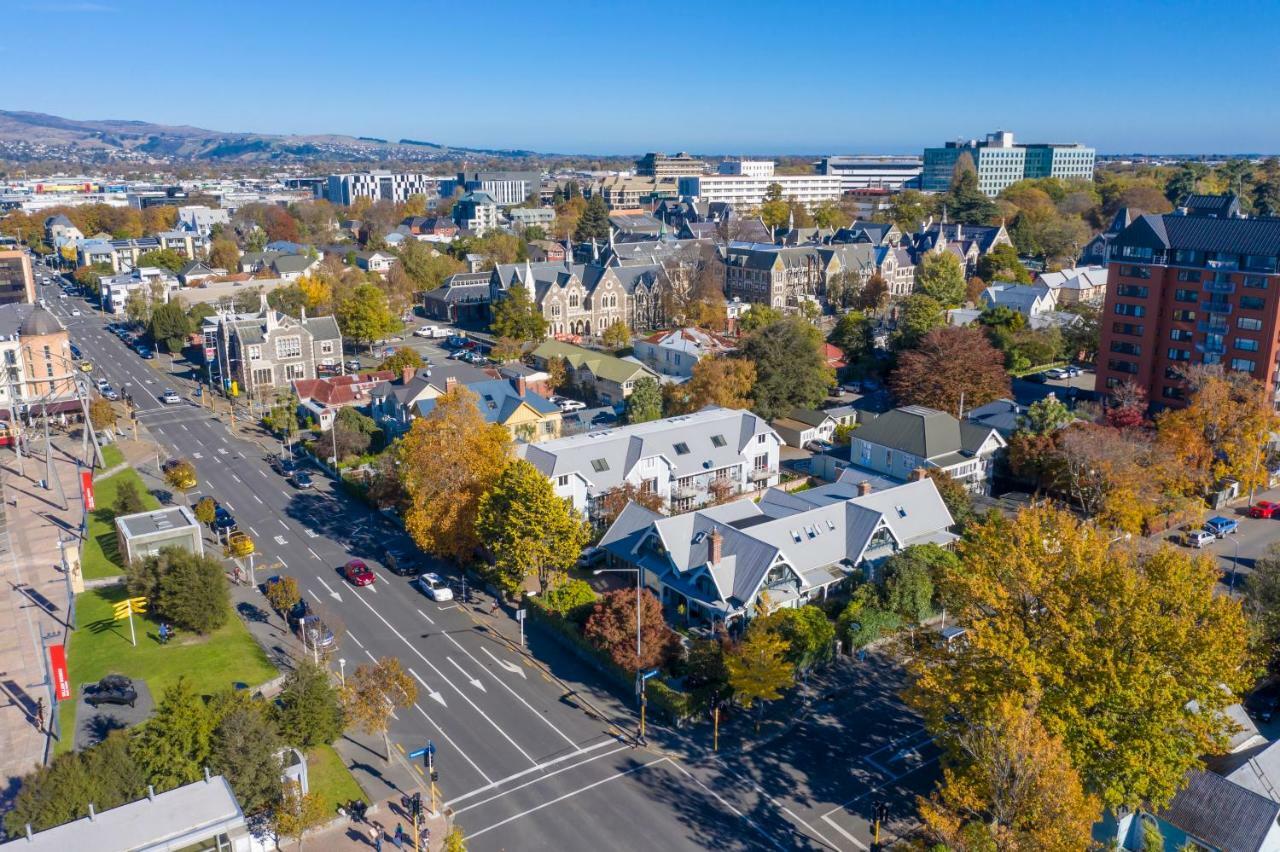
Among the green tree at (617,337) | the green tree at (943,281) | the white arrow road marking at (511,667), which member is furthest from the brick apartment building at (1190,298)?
the white arrow road marking at (511,667)

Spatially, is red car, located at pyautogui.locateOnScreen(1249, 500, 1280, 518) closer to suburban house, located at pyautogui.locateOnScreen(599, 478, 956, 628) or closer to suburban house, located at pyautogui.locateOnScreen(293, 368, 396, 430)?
suburban house, located at pyautogui.locateOnScreen(599, 478, 956, 628)

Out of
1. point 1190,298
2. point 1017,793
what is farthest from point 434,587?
point 1190,298

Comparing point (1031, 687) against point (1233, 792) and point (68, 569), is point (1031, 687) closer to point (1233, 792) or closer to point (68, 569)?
point (1233, 792)

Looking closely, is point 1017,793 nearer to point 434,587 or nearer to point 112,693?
point 434,587

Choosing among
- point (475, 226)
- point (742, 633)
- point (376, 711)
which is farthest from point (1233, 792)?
point (475, 226)

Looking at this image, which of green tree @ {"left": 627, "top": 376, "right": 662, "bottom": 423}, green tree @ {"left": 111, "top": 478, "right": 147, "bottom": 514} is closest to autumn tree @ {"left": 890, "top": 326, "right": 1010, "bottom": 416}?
green tree @ {"left": 627, "top": 376, "right": 662, "bottom": 423}

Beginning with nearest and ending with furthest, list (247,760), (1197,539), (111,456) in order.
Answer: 1. (247,760)
2. (1197,539)
3. (111,456)

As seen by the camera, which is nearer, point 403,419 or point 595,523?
point 595,523
